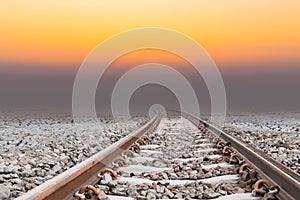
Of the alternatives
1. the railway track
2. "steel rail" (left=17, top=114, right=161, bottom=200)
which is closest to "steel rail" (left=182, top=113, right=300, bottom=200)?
the railway track

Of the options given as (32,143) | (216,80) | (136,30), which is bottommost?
(32,143)

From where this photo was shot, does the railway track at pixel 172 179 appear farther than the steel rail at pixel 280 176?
Yes

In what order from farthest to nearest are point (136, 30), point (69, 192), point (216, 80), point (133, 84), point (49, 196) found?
point (133, 84)
point (136, 30)
point (216, 80)
point (69, 192)
point (49, 196)

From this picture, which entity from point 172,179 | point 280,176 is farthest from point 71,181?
point 280,176

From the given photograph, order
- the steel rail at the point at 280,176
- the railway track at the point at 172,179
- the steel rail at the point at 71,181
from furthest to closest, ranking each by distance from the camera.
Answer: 1. the railway track at the point at 172,179
2. the steel rail at the point at 280,176
3. the steel rail at the point at 71,181

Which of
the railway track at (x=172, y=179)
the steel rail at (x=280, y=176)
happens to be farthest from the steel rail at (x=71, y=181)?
the steel rail at (x=280, y=176)

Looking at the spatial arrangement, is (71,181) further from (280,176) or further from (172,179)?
(280,176)

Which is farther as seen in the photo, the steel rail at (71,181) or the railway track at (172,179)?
the railway track at (172,179)

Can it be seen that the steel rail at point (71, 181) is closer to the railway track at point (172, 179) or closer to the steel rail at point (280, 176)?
the railway track at point (172, 179)

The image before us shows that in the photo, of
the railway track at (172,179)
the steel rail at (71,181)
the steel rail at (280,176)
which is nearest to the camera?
the steel rail at (71,181)

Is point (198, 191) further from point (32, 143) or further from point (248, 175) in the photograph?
point (32, 143)

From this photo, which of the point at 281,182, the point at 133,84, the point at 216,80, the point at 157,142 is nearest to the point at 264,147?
the point at 157,142

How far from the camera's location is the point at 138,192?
4.19 metres

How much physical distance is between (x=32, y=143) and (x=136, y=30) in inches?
246
